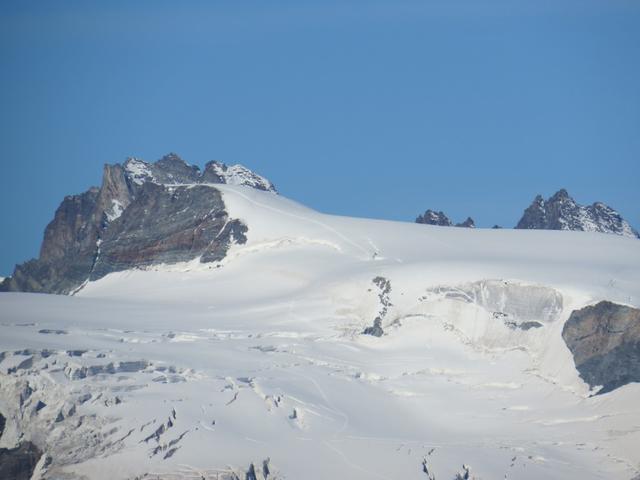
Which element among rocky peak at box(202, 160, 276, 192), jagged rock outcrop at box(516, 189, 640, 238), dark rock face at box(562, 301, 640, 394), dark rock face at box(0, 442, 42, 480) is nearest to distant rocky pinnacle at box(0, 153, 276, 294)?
rocky peak at box(202, 160, 276, 192)

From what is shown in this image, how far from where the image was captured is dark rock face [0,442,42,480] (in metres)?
93.6

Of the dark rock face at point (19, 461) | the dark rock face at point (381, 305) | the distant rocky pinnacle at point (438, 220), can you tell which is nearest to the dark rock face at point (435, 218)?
the distant rocky pinnacle at point (438, 220)

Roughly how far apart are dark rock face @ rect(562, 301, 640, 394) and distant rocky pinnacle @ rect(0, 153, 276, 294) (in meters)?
37.2

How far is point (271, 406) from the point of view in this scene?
10019cm

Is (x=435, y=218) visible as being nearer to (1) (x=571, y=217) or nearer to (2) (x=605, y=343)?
(1) (x=571, y=217)

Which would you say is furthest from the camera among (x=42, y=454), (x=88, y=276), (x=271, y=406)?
(x=88, y=276)

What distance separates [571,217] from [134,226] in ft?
156

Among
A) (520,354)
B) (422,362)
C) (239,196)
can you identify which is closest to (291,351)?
(422,362)

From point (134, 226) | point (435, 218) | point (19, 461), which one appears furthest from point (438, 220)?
point (19, 461)

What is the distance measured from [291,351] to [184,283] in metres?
24.4

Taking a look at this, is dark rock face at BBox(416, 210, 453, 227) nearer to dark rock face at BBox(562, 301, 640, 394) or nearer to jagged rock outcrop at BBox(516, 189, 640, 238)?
jagged rock outcrop at BBox(516, 189, 640, 238)

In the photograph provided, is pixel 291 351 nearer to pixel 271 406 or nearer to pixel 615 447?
pixel 271 406

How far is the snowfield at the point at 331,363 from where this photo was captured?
94688 mm

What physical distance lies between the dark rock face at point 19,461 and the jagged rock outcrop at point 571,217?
3260 inches
